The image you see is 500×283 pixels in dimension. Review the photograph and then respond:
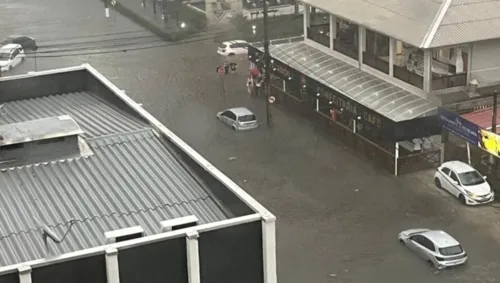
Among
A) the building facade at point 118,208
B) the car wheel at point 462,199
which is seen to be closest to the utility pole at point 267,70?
the car wheel at point 462,199

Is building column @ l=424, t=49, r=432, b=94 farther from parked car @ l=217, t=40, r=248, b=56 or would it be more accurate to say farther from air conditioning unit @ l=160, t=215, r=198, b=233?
air conditioning unit @ l=160, t=215, r=198, b=233

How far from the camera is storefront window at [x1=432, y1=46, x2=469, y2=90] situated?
3862 cm

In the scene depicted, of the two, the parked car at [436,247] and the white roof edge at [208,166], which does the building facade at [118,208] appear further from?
the parked car at [436,247]

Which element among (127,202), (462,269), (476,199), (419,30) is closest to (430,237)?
(462,269)

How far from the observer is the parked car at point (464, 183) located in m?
33.7

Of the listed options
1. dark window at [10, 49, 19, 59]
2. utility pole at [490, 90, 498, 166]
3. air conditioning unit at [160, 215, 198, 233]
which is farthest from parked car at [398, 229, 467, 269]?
dark window at [10, 49, 19, 59]

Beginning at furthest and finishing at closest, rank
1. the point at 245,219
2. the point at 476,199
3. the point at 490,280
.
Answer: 1. the point at 476,199
2. the point at 490,280
3. the point at 245,219

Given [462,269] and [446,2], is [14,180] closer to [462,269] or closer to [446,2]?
[462,269]

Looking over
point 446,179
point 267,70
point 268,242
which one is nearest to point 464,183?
point 446,179

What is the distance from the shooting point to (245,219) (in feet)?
54.5

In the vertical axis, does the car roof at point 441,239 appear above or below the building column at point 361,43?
below

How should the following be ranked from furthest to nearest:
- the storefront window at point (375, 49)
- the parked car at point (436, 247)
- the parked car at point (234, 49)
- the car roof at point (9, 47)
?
1. the car roof at point (9, 47)
2. the parked car at point (234, 49)
3. the storefront window at point (375, 49)
4. the parked car at point (436, 247)

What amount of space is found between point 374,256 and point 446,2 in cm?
1220

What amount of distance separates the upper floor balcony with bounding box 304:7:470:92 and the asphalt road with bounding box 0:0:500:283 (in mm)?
3734
